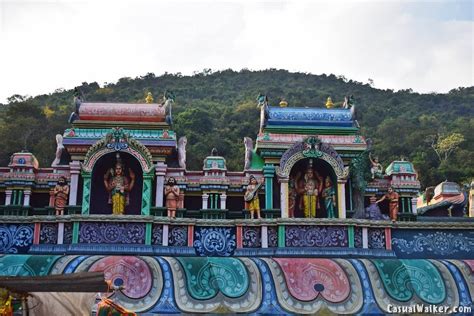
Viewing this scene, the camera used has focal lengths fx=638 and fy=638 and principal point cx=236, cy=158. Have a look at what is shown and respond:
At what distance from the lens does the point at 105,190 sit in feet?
53.4

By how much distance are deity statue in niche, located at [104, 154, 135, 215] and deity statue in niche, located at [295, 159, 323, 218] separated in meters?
4.30

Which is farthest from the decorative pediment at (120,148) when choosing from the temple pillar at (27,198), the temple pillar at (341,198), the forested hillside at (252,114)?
the forested hillside at (252,114)

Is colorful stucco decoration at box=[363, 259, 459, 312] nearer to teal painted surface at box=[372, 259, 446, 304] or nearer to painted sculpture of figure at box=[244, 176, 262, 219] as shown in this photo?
teal painted surface at box=[372, 259, 446, 304]

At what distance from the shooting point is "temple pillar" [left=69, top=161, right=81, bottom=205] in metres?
15.6

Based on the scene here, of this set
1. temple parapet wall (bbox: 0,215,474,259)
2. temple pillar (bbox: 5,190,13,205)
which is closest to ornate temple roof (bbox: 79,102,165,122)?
temple pillar (bbox: 5,190,13,205)

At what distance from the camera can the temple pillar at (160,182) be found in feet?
51.9

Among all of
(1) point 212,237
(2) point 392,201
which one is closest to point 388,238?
(2) point 392,201

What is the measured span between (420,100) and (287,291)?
172ft

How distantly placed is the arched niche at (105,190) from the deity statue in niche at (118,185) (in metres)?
0.11

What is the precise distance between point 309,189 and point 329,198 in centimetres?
56

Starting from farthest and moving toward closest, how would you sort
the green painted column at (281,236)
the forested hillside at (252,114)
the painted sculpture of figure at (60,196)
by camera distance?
the forested hillside at (252,114) < the painted sculpture of figure at (60,196) < the green painted column at (281,236)

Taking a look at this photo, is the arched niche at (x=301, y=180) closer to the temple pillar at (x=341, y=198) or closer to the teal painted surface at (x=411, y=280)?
the temple pillar at (x=341, y=198)

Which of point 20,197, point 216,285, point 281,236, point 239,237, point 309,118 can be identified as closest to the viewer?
point 216,285

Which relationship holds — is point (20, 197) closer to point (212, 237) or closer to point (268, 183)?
point (212, 237)
